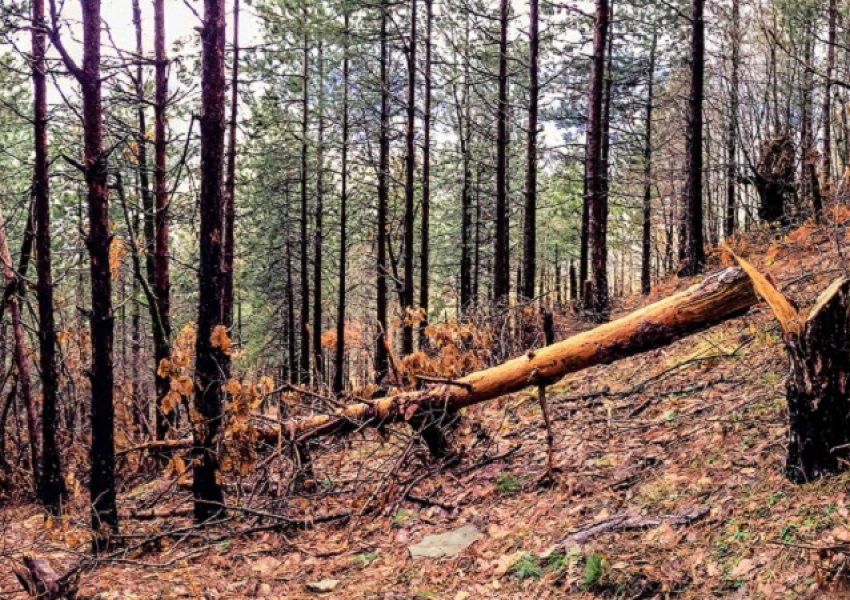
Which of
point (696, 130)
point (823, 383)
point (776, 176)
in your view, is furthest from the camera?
point (776, 176)

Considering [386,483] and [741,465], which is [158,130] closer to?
[386,483]

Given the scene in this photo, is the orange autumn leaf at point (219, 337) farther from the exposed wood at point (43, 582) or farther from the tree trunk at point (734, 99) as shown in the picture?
the tree trunk at point (734, 99)

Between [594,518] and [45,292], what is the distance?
850 centimetres

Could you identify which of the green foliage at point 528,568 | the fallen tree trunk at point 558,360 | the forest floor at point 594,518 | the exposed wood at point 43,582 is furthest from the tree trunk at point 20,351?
the green foliage at point 528,568

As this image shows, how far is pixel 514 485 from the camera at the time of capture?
5273 millimetres

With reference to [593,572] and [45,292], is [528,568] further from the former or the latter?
[45,292]

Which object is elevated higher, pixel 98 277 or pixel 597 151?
pixel 597 151

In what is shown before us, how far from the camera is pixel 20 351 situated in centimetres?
959

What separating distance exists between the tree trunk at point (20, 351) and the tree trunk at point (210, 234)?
508 cm

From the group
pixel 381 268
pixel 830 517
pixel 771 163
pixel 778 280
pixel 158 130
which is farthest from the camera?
pixel 381 268

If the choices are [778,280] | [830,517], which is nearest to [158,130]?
[778,280]

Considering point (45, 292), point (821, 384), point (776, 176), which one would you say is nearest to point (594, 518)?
point (821, 384)

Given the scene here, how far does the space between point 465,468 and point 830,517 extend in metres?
3.43

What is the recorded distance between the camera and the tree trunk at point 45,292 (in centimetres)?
871
